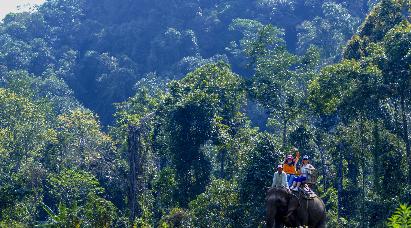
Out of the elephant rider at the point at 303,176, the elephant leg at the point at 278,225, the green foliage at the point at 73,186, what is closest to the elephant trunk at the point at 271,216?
the elephant leg at the point at 278,225

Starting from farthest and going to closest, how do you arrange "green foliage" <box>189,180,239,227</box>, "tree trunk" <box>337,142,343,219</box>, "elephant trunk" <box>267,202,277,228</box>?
"tree trunk" <box>337,142,343,219</box> → "green foliage" <box>189,180,239,227</box> → "elephant trunk" <box>267,202,277,228</box>

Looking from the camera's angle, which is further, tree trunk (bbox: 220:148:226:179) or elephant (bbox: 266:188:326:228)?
tree trunk (bbox: 220:148:226:179)

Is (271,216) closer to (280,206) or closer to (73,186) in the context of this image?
(280,206)

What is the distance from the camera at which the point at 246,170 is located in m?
26.8

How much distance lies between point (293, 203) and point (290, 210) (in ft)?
0.53

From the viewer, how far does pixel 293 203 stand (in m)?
15.8

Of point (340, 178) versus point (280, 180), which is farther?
point (340, 178)

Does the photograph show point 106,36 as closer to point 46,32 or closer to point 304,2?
point 46,32

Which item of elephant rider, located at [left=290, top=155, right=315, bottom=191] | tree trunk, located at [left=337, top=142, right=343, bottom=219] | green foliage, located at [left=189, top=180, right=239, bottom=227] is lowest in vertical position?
elephant rider, located at [left=290, top=155, right=315, bottom=191]

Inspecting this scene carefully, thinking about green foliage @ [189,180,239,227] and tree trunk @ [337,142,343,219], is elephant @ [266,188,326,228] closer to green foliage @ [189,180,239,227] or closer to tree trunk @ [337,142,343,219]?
green foliage @ [189,180,239,227]

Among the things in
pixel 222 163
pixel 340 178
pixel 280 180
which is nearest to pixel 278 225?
pixel 280 180

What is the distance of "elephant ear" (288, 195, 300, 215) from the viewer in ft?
51.5

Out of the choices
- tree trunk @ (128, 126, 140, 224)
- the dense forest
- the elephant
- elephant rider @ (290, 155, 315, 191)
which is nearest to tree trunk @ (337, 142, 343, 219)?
the dense forest

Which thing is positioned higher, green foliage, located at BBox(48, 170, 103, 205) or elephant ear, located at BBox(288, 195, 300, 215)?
green foliage, located at BBox(48, 170, 103, 205)
